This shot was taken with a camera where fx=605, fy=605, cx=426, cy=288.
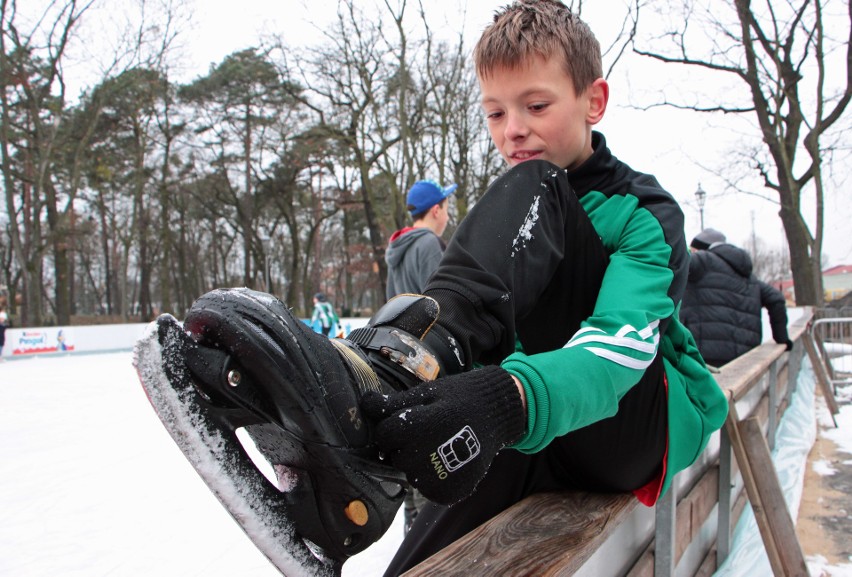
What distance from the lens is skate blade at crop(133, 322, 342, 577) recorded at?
0.75 metres

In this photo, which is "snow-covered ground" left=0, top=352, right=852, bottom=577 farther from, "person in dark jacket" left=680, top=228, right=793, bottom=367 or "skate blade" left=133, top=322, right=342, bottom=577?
"skate blade" left=133, top=322, right=342, bottom=577

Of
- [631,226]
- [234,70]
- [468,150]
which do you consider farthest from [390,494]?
[234,70]

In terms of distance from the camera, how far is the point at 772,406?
3.79 m

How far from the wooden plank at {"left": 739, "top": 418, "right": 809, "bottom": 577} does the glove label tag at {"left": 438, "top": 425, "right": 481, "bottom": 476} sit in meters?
1.66

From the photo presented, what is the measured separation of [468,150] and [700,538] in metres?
18.6

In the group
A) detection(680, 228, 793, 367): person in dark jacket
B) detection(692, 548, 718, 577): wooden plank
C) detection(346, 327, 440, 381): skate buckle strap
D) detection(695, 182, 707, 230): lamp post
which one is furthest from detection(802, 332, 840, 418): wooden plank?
detection(695, 182, 707, 230): lamp post

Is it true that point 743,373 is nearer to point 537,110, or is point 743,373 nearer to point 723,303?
point 537,110

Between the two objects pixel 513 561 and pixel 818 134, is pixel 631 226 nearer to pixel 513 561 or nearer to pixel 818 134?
pixel 513 561

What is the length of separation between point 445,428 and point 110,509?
3280mm

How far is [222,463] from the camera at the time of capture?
2.58 feet

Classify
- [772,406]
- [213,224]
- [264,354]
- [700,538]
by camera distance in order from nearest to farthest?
1. [264,354]
2. [700,538]
3. [772,406]
4. [213,224]

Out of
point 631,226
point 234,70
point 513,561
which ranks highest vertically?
point 234,70

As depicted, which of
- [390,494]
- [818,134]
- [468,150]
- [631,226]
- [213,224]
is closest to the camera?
[390,494]

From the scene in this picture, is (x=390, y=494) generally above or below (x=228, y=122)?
below
